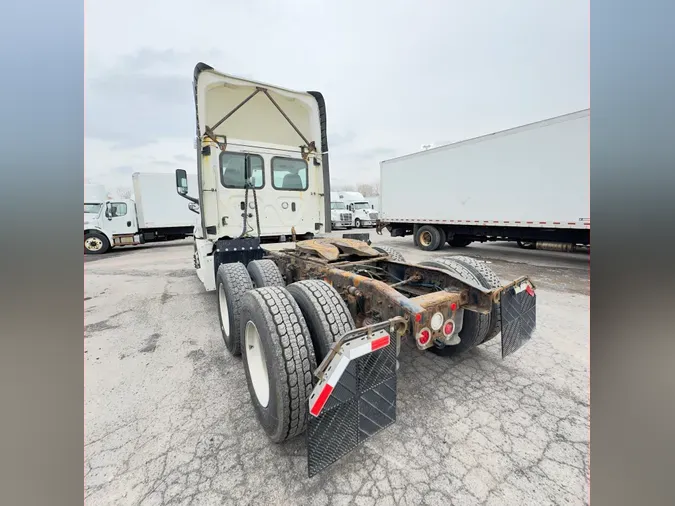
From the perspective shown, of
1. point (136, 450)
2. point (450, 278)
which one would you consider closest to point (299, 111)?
point (450, 278)

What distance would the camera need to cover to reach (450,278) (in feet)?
8.94

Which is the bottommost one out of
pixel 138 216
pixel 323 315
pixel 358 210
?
pixel 323 315

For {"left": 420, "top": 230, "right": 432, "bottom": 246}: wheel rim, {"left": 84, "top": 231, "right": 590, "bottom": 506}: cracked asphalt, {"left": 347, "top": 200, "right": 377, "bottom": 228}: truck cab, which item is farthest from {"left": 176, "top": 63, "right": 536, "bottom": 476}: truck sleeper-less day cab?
{"left": 347, "top": 200, "right": 377, "bottom": 228}: truck cab

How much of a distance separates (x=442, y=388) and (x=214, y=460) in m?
1.89

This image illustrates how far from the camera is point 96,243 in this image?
13422 millimetres

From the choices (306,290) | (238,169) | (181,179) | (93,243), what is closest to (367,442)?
(306,290)

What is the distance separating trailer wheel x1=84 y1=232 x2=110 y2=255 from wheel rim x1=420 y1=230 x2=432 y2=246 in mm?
13677

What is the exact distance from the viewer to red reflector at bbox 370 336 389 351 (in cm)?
171

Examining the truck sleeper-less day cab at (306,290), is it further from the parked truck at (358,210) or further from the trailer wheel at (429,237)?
the parked truck at (358,210)

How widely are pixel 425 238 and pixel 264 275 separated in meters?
10.1

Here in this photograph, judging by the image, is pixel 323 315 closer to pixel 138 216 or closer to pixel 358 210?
pixel 138 216

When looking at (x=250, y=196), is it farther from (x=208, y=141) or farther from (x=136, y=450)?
(x=136, y=450)

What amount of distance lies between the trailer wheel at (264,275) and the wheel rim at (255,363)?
1176mm

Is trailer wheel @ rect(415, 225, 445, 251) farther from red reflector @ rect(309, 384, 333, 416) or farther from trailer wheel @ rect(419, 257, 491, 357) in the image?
red reflector @ rect(309, 384, 333, 416)
